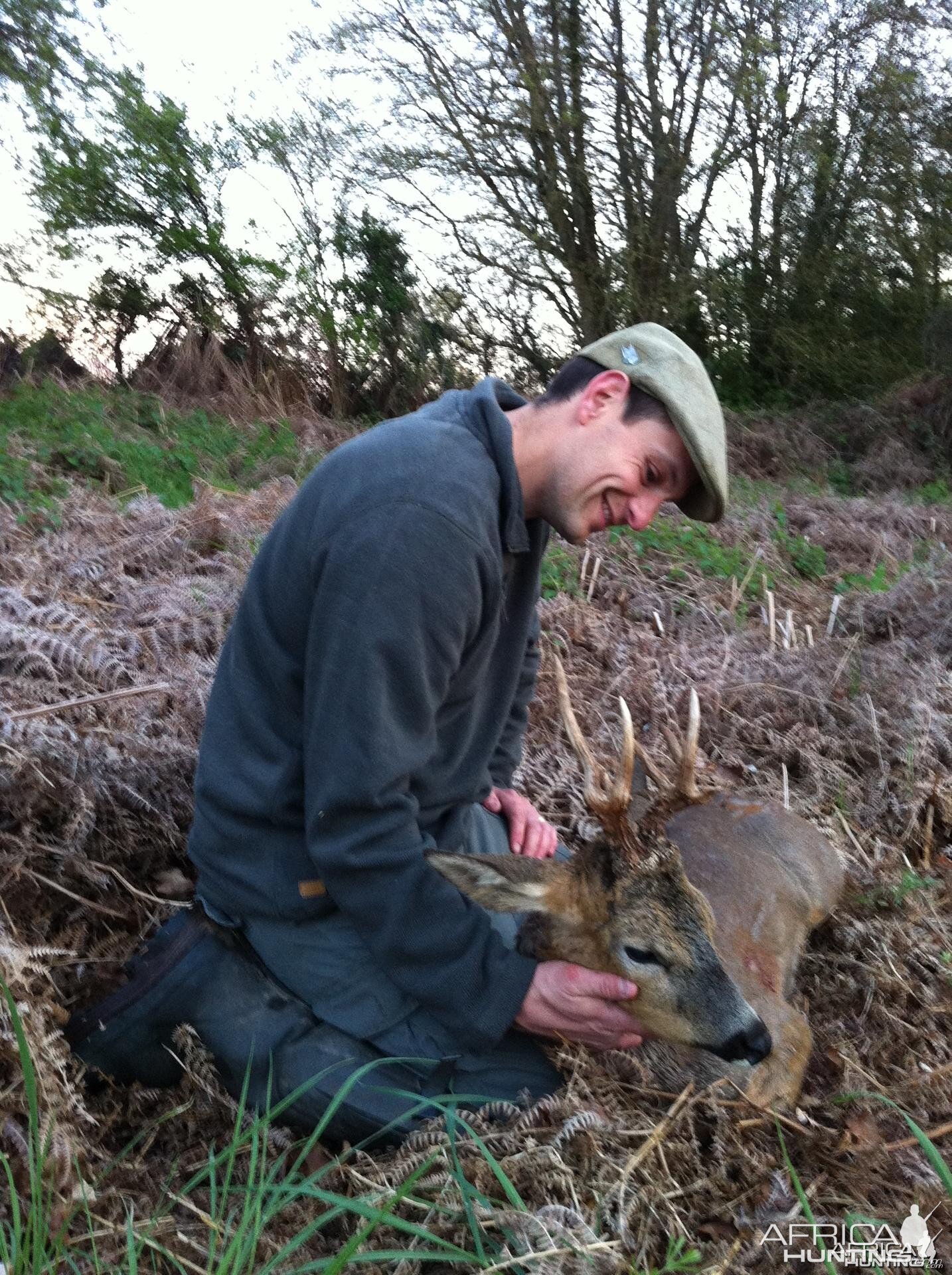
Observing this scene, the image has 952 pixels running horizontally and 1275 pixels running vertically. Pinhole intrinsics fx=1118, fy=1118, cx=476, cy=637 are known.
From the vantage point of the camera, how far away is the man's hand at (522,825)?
3.36 metres

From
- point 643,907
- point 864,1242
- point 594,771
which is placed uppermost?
point 594,771

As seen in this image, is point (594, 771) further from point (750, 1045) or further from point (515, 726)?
point (515, 726)

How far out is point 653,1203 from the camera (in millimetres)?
2336

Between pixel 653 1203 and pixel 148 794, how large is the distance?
1.91 meters

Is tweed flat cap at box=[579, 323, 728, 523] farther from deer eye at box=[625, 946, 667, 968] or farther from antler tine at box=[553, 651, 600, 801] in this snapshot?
deer eye at box=[625, 946, 667, 968]

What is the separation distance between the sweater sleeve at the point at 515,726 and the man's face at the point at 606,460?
86 cm

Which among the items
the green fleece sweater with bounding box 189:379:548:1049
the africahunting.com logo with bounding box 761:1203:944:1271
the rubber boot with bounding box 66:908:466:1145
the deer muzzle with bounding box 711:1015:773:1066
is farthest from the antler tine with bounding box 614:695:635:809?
the africahunting.com logo with bounding box 761:1203:944:1271

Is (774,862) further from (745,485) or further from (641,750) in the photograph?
(745,485)

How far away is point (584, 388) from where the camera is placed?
2727mm

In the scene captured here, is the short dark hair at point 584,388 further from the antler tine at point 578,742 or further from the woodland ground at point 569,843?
the woodland ground at point 569,843

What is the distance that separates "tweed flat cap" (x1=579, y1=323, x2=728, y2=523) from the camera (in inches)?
104

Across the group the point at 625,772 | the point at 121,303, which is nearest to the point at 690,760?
the point at 625,772

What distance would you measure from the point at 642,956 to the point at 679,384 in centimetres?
137

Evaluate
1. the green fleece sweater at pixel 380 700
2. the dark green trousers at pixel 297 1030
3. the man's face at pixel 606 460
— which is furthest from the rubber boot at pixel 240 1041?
the man's face at pixel 606 460
